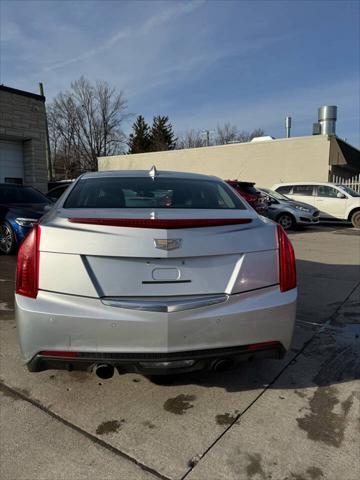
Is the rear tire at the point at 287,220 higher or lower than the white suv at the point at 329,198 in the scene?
lower

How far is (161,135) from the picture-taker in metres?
46.5

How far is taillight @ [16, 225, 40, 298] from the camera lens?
2.33 meters

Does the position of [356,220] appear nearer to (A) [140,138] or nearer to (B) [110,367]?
(B) [110,367]

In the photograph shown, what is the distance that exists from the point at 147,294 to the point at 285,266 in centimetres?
90

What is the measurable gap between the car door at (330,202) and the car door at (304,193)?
0.62ft

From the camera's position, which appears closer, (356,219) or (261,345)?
(261,345)

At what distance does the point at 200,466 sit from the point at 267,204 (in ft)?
42.0

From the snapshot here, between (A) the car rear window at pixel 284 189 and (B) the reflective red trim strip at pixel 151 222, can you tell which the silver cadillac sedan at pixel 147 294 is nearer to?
(B) the reflective red trim strip at pixel 151 222

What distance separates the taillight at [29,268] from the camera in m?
2.33

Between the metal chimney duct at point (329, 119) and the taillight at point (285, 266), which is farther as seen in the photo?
the metal chimney duct at point (329, 119)

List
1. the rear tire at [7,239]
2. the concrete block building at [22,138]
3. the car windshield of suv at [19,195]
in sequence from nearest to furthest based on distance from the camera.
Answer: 1. the rear tire at [7,239]
2. the car windshield of suv at [19,195]
3. the concrete block building at [22,138]

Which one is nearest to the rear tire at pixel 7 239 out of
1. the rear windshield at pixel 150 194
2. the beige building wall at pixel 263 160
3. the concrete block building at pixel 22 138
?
the rear windshield at pixel 150 194

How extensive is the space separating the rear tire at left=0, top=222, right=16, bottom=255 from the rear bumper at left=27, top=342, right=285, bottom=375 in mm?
5589

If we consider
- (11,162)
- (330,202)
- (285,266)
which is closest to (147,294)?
(285,266)
